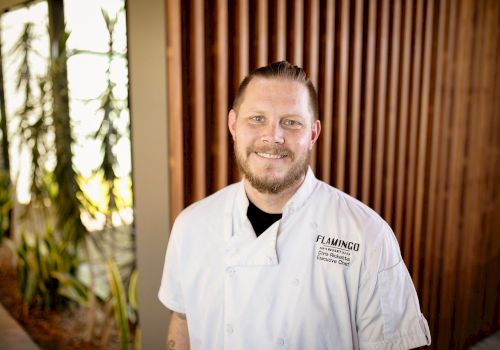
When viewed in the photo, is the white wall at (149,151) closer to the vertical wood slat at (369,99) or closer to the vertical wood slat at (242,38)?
the vertical wood slat at (242,38)

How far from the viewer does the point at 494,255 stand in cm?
323

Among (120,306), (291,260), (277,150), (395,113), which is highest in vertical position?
Answer: (395,113)

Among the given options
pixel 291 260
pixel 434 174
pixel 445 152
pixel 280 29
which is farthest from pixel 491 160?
pixel 291 260

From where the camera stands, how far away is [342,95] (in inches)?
80.2

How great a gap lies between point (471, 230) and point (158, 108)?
7.75 ft

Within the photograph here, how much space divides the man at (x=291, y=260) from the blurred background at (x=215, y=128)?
1.11ft

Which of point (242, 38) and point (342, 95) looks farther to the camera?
point (342, 95)

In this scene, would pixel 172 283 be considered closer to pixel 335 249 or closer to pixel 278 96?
pixel 335 249

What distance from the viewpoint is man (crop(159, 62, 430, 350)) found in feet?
4.24

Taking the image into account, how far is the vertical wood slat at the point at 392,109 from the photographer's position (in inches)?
87.4

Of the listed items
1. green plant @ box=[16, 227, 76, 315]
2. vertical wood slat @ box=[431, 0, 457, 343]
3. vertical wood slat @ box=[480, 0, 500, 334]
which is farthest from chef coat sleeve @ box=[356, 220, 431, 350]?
green plant @ box=[16, 227, 76, 315]

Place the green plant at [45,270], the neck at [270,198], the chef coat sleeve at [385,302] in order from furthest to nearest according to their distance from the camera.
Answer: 1. the green plant at [45,270]
2. the neck at [270,198]
3. the chef coat sleeve at [385,302]

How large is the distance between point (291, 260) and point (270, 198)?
207mm

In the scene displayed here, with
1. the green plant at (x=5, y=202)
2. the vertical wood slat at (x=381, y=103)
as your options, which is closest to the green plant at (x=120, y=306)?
the vertical wood slat at (x=381, y=103)
